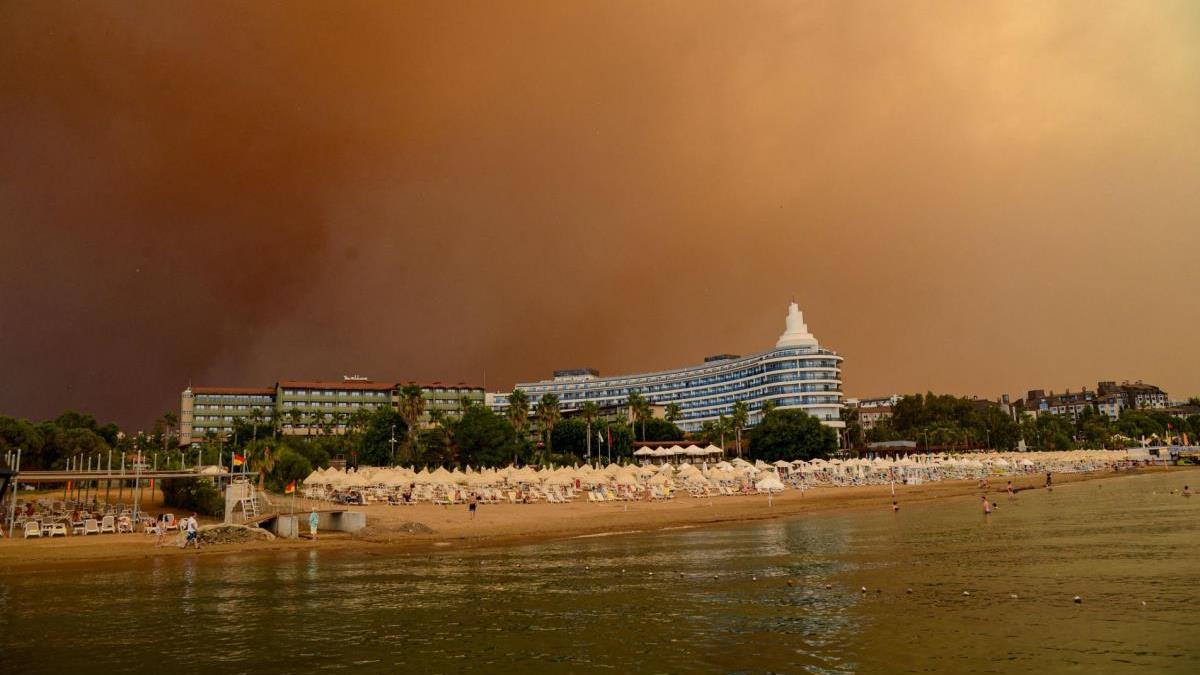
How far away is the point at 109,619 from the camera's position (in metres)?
22.4

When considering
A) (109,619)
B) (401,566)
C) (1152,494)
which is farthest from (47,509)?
(1152,494)

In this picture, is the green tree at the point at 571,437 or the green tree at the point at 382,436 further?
the green tree at the point at 571,437

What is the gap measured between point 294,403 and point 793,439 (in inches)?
4060

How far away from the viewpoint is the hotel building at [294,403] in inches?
6422

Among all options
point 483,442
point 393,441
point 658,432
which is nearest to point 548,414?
point 658,432

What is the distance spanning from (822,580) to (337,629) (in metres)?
15.3

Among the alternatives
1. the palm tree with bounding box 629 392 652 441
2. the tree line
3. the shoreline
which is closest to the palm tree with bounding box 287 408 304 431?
the palm tree with bounding box 629 392 652 441

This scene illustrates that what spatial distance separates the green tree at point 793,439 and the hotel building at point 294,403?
206 feet

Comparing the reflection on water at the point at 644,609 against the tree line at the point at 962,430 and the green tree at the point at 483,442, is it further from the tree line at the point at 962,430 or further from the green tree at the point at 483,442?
the tree line at the point at 962,430

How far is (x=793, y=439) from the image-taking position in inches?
4742

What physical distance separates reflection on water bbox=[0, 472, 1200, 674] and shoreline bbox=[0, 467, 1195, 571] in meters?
3.10

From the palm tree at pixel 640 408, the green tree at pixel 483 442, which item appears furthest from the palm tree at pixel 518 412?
the palm tree at pixel 640 408

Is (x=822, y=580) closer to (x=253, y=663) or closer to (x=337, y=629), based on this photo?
(x=337, y=629)

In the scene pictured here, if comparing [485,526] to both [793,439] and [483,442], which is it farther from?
[793,439]
